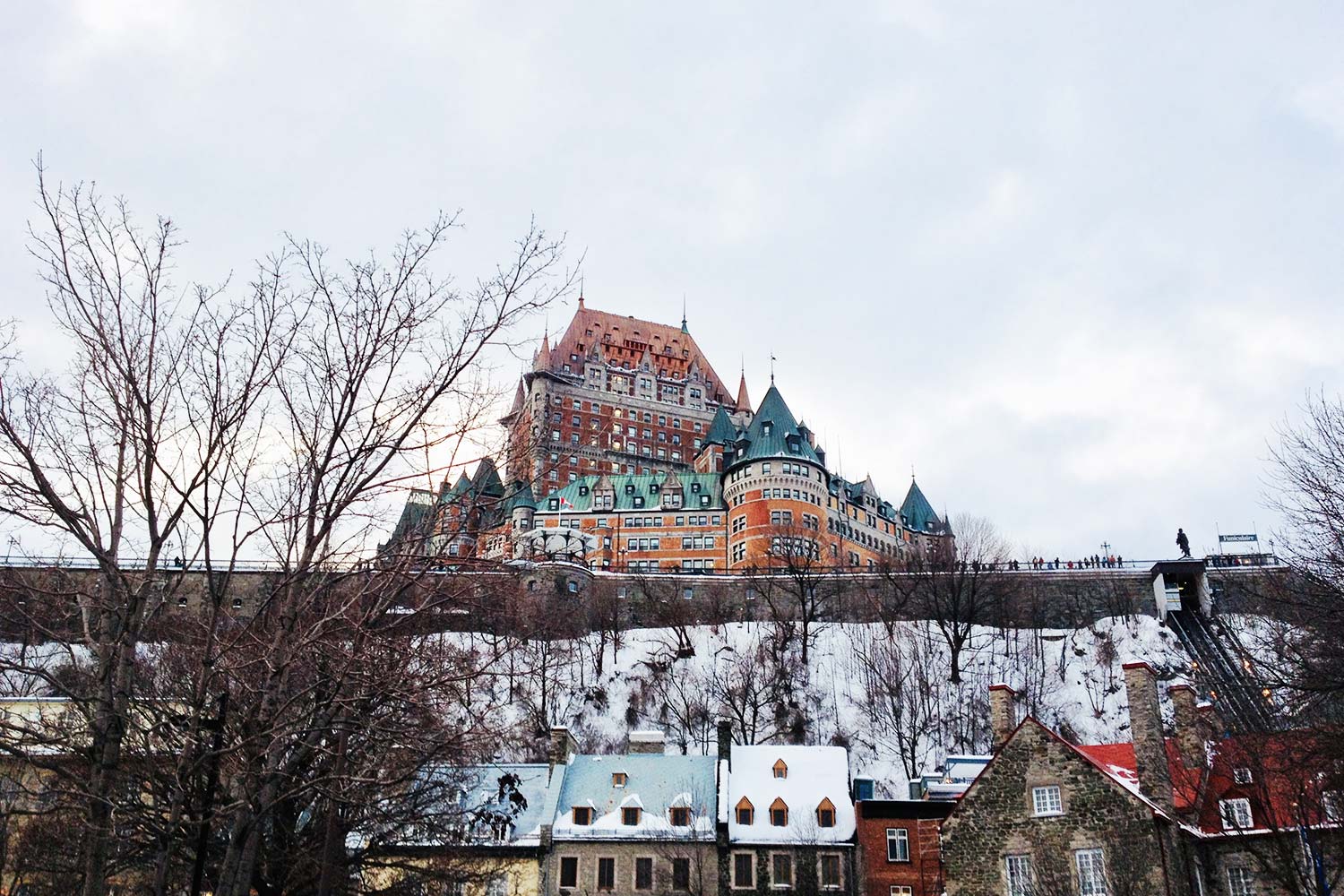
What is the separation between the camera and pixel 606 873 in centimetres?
3844

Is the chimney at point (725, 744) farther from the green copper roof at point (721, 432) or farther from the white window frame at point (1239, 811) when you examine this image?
the green copper roof at point (721, 432)

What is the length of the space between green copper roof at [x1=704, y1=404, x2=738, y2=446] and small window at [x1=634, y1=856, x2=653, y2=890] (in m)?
89.3

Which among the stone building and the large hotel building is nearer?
the stone building

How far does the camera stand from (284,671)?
11.5 metres

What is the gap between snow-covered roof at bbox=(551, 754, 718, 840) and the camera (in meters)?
39.2

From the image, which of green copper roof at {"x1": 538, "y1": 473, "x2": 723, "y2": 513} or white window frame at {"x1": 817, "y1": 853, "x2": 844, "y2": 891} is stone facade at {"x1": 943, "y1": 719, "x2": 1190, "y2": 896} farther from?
green copper roof at {"x1": 538, "y1": 473, "x2": 723, "y2": 513}

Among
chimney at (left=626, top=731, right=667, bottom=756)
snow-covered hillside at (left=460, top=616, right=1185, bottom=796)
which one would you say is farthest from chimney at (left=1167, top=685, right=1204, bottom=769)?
snow-covered hillside at (left=460, top=616, right=1185, bottom=796)

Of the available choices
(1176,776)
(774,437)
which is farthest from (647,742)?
(774,437)

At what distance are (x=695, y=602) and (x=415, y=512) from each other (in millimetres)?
76672

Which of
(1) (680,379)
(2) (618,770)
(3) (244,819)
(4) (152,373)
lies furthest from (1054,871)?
(1) (680,379)

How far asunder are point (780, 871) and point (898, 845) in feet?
13.2

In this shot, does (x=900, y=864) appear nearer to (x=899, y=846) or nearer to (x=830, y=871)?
(x=899, y=846)

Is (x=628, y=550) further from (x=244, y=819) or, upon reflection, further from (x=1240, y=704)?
(x=244, y=819)

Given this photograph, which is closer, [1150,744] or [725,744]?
[1150,744]
